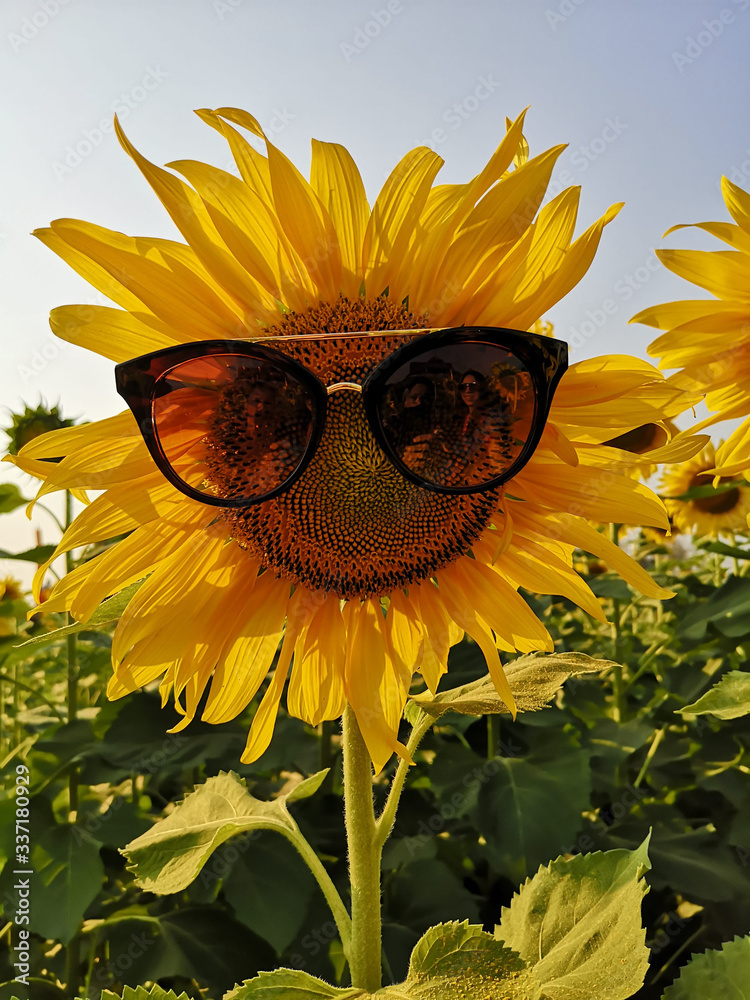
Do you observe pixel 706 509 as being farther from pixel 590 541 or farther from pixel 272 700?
pixel 272 700

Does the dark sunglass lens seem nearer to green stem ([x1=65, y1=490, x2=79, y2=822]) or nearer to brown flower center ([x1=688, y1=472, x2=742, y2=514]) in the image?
green stem ([x1=65, y1=490, x2=79, y2=822])

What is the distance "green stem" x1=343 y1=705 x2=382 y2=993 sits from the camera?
0.88 m

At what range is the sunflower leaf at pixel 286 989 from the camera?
30.1 inches

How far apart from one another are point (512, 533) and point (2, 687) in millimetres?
2614

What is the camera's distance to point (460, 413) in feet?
2.60

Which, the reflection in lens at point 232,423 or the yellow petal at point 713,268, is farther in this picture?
the yellow petal at point 713,268

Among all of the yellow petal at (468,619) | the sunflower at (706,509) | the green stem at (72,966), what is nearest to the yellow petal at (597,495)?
the yellow petal at (468,619)

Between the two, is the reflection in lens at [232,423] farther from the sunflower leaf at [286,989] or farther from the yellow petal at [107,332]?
the sunflower leaf at [286,989]

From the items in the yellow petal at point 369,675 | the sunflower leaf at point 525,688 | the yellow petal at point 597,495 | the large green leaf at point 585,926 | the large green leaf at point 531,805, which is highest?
the yellow petal at point 597,495

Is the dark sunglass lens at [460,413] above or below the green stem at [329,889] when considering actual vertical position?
above

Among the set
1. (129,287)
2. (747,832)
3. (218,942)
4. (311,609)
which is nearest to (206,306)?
(129,287)

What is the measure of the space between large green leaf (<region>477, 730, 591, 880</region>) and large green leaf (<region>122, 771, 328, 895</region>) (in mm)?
585

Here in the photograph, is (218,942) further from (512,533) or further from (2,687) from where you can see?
(2,687)

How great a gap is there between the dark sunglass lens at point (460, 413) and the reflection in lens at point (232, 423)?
4.3 inches
